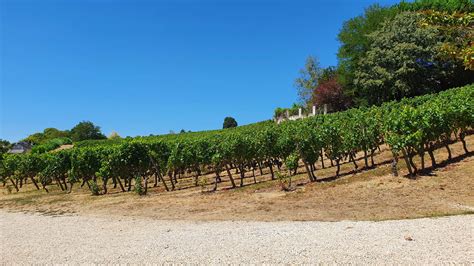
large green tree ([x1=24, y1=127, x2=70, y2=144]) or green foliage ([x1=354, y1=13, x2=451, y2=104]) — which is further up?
large green tree ([x1=24, y1=127, x2=70, y2=144])

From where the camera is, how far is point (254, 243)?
Answer: 22.1 ft

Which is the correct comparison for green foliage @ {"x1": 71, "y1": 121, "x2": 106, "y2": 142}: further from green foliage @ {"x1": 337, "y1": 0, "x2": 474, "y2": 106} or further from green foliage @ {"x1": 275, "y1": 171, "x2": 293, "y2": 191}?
green foliage @ {"x1": 275, "y1": 171, "x2": 293, "y2": 191}

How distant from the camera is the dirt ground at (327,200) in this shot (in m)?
9.46

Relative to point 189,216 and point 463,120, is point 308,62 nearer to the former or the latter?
point 463,120

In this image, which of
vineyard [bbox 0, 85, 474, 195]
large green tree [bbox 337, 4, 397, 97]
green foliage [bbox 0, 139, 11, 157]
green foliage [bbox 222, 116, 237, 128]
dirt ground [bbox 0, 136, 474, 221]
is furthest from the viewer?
green foliage [bbox 222, 116, 237, 128]

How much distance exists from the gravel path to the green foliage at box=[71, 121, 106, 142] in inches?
3208

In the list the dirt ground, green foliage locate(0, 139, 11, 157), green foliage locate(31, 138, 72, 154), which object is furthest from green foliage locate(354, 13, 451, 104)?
green foliage locate(0, 139, 11, 157)

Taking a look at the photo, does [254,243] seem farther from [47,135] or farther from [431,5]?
[47,135]

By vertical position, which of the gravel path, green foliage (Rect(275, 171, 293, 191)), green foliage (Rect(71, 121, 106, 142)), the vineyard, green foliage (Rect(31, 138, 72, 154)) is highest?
green foliage (Rect(71, 121, 106, 142))

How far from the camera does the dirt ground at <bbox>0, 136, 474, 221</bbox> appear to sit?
946cm

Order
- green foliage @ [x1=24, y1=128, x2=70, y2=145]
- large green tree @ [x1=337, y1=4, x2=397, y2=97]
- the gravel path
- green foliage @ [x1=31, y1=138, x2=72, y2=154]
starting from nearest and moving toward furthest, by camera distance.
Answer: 1. the gravel path
2. large green tree @ [x1=337, y1=4, x2=397, y2=97]
3. green foliage @ [x1=31, y1=138, x2=72, y2=154]
4. green foliage @ [x1=24, y1=128, x2=70, y2=145]

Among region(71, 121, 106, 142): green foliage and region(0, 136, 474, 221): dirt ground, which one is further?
region(71, 121, 106, 142): green foliage

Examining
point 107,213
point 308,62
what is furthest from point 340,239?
point 308,62

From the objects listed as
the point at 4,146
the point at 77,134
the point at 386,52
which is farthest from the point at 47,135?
the point at 386,52
